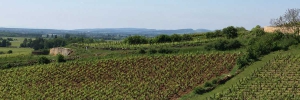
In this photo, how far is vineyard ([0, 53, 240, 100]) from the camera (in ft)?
123

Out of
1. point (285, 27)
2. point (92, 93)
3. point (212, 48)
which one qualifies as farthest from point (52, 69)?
point (285, 27)

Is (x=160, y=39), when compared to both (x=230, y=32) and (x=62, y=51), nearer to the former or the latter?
(x=230, y=32)

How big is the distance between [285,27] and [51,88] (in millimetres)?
31023

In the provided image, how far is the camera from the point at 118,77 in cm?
4200

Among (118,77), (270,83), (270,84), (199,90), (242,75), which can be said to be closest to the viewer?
(270,84)

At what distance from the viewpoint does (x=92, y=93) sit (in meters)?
38.4

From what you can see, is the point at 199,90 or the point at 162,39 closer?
the point at 199,90

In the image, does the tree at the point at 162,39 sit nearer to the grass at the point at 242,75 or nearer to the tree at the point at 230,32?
the tree at the point at 230,32

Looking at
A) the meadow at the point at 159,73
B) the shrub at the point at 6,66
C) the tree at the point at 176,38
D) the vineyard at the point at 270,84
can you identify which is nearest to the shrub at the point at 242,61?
the meadow at the point at 159,73

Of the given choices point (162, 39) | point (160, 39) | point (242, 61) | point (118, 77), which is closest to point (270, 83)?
point (242, 61)

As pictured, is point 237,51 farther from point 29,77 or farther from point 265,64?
point 29,77

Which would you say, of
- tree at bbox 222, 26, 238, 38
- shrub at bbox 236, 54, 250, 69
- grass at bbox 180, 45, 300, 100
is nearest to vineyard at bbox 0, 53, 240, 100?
shrub at bbox 236, 54, 250, 69

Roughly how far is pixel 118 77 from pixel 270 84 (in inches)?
660

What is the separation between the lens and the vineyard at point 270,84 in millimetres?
31031
